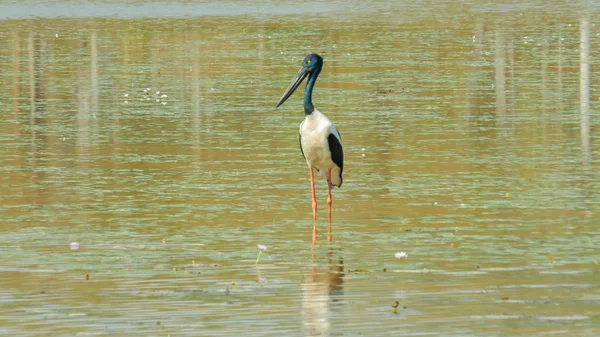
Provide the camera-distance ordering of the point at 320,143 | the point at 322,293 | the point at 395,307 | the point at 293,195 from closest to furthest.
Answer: the point at 395,307 → the point at 322,293 → the point at 320,143 → the point at 293,195

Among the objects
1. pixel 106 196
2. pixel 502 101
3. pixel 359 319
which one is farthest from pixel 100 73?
pixel 359 319

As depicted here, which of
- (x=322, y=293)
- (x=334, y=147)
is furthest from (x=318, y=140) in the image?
(x=322, y=293)

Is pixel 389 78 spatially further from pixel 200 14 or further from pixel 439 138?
pixel 200 14

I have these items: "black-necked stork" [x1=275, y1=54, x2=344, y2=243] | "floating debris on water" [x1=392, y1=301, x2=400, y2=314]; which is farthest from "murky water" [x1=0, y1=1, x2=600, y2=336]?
"black-necked stork" [x1=275, y1=54, x2=344, y2=243]

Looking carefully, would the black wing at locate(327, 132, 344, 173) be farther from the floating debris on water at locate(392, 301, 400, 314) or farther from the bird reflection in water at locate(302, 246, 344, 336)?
the floating debris on water at locate(392, 301, 400, 314)

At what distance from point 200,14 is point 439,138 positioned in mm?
26177

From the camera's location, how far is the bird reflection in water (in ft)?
28.2

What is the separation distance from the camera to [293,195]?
13812 mm

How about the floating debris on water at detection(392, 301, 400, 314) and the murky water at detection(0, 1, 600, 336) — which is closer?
the floating debris on water at detection(392, 301, 400, 314)

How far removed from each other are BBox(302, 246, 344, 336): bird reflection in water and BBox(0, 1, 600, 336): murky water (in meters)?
0.03

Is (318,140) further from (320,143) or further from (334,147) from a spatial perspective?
(334,147)

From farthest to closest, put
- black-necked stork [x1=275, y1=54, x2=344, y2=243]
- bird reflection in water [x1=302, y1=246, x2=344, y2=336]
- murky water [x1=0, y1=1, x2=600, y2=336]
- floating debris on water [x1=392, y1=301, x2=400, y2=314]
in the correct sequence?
black-necked stork [x1=275, y1=54, x2=344, y2=243] → murky water [x1=0, y1=1, x2=600, y2=336] → floating debris on water [x1=392, y1=301, x2=400, y2=314] → bird reflection in water [x1=302, y1=246, x2=344, y2=336]

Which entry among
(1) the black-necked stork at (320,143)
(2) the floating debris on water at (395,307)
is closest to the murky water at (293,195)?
(2) the floating debris on water at (395,307)

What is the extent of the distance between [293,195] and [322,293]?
4.32m
